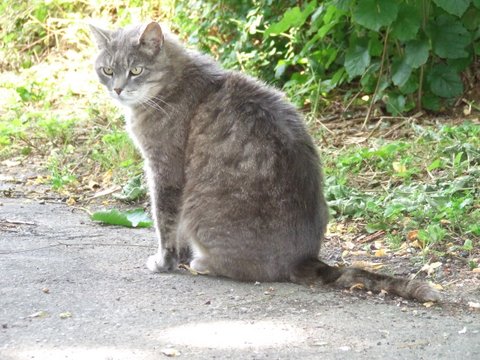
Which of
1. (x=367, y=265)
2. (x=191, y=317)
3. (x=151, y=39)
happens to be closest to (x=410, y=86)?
(x=367, y=265)

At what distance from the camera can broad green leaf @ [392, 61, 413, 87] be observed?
21.5 ft

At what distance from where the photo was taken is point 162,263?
4.52m

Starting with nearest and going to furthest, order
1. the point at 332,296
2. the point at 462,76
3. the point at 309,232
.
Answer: the point at 332,296 < the point at 309,232 < the point at 462,76

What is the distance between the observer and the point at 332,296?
3998 millimetres

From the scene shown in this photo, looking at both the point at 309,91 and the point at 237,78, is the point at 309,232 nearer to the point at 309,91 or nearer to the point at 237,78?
the point at 237,78

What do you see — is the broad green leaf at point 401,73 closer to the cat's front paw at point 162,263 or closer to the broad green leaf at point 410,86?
the broad green leaf at point 410,86

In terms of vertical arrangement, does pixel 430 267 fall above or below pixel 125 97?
below

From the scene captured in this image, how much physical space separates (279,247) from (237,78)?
1.03 m

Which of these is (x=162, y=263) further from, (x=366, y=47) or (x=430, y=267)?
(x=366, y=47)

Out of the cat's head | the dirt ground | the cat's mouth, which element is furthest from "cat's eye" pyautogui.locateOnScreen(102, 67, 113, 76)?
the dirt ground

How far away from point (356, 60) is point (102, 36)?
255 centimetres

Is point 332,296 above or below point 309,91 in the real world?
below

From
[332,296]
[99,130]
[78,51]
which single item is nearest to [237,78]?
[332,296]

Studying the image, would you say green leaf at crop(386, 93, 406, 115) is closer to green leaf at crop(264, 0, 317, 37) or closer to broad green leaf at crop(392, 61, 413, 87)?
broad green leaf at crop(392, 61, 413, 87)
